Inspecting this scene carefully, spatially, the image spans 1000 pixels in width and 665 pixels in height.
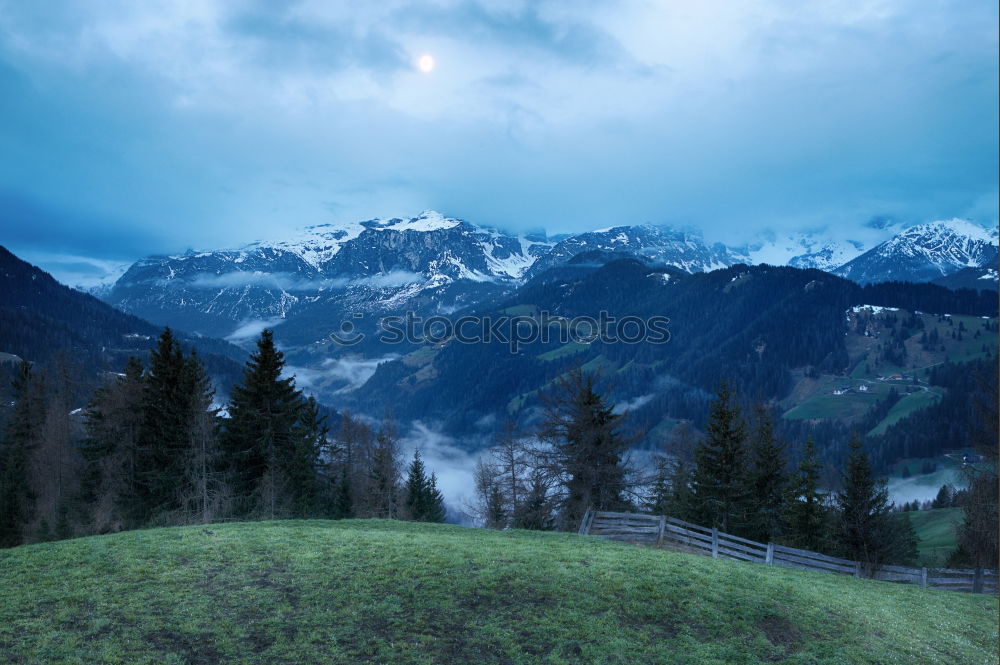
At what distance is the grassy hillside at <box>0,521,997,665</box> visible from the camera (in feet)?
37.5

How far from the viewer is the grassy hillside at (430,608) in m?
11.4

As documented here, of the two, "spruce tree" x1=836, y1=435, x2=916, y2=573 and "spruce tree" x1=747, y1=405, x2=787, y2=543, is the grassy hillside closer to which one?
"spruce tree" x1=747, y1=405, x2=787, y2=543

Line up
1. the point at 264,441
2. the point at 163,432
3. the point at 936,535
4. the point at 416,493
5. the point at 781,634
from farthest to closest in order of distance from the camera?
1. the point at 936,535
2. the point at 416,493
3. the point at 264,441
4. the point at 163,432
5. the point at 781,634

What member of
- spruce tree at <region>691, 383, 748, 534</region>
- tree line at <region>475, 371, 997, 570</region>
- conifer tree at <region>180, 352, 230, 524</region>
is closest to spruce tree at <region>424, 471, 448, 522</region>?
tree line at <region>475, 371, 997, 570</region>

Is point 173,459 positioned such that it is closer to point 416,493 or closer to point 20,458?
point 20,458

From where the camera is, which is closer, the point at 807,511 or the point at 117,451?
the point at 807,511

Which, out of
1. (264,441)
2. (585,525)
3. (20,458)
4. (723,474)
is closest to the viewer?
(585,525)

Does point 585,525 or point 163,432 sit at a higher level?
point 163,432

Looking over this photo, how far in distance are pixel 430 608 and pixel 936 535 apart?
9629cm

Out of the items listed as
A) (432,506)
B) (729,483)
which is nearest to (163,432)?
(432,506)

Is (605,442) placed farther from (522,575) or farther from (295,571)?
(295,571)

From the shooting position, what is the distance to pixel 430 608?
44.4 feet

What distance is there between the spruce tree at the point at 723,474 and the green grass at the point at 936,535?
35.6m

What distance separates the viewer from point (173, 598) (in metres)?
13.4
